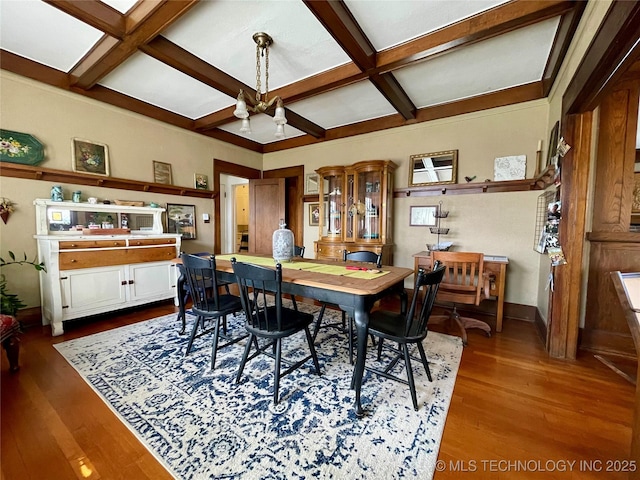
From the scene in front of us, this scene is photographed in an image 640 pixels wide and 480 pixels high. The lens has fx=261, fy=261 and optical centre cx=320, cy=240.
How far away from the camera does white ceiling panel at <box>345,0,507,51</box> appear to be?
1.95 meters

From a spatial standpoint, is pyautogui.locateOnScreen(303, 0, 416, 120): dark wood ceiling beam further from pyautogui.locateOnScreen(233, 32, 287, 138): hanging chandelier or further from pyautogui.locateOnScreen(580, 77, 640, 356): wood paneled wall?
pyautogui.locateOnScreen(580, 77, 640, 356): wood paneled wall

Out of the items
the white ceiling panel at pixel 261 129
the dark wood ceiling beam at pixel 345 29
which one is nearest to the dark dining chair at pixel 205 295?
the dark wood ceiling beam at pixel 345 29

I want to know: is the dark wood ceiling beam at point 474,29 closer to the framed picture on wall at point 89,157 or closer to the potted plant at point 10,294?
the framed picture on wall at point 89,157

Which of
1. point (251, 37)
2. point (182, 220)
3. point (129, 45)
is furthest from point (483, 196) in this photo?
point (182, 220)

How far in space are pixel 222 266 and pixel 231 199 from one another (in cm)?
352

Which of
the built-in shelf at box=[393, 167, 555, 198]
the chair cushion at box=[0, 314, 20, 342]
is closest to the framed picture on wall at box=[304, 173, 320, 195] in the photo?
the built-in shelf at box=[393, 167, 555, 198]

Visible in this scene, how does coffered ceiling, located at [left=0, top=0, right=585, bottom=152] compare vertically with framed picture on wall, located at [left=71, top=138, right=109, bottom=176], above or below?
above

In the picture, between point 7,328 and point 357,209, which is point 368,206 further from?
point 7,328

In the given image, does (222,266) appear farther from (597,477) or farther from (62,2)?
(597,477)

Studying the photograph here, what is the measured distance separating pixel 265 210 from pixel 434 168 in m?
3.07

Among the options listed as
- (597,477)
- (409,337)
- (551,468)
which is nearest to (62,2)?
(409,337)

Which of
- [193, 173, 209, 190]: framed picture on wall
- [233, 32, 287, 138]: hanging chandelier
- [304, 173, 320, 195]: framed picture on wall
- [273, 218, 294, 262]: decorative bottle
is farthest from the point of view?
[304, 173, 320, 195]: framed picture on wall

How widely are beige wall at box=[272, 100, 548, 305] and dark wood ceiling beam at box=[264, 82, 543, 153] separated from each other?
80 mm

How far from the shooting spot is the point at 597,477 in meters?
1.19
